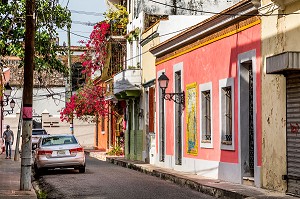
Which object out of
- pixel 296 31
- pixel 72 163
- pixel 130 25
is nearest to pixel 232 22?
pixel 296 31

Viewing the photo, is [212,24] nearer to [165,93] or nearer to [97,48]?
[165,93]

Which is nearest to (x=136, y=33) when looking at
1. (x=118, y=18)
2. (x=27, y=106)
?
(x=118, y=18)

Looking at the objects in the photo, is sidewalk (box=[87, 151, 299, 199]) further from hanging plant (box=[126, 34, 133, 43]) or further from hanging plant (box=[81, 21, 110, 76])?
hanging plant (box=[81, 21, 110, 76])

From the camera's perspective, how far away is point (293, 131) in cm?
1602

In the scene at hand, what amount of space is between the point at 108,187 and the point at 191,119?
18.8 ft

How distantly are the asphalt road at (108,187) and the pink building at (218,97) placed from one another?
4.69 feet

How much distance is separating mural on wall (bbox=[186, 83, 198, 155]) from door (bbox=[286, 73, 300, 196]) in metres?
7.90

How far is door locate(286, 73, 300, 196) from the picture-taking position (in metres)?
15.8

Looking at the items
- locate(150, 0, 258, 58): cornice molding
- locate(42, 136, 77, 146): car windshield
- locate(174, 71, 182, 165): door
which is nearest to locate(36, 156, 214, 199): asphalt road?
locate(42, 136, 77, 146): car windshield

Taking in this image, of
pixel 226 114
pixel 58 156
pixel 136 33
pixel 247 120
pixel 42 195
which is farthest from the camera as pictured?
pixel 136 33

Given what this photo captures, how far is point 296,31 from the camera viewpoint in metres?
15.8

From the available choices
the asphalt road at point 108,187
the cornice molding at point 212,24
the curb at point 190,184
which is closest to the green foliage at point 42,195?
the asphalt road at point 108,187

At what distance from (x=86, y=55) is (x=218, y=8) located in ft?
46.0

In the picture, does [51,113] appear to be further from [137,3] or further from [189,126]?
[189,126]
